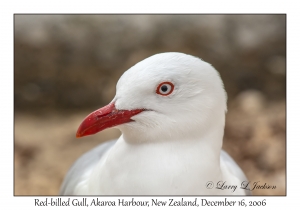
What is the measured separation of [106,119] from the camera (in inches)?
63.4

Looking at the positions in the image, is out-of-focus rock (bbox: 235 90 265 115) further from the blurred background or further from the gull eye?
the gull eye

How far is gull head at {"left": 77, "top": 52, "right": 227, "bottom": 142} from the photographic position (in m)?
1.58

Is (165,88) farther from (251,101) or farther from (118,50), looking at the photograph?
(251,101)

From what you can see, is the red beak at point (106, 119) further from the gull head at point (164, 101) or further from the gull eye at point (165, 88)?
the gull eye at point (165, 88)

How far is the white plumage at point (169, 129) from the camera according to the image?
62.6 inches

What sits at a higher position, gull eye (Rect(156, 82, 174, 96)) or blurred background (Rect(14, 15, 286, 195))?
blurred background (Rect(14, 15, 286, 195))

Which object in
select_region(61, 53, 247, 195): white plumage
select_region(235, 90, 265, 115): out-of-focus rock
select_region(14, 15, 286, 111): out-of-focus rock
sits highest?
select_region(14, 15, 286, 111): out-of-focus rock

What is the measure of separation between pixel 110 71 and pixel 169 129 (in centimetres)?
285

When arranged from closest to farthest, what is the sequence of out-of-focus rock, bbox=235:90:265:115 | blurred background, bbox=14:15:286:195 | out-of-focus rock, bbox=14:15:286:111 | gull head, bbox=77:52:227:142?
1. gull head, bbox=77:52:227:142
2. blurred background, bbox=14:15:286:195
3. out-of-focus rock, bbox=14:15:286:111
4. out-of-focus rock, bbox=235:90:265:115

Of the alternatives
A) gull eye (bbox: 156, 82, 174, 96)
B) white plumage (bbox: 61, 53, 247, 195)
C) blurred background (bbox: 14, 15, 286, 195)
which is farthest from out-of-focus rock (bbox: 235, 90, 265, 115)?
gull eye (bbox: 156, 82, 174, 96)

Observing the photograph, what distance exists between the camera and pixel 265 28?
4164 mm

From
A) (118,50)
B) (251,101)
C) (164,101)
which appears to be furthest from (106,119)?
(251,101)

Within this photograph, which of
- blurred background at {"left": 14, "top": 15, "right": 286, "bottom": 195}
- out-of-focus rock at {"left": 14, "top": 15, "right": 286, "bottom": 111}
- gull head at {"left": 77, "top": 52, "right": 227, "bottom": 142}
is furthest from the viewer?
out-of-focus rock at {"left": 14, "top": 15, "right": 286, "bottom": 111}
